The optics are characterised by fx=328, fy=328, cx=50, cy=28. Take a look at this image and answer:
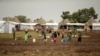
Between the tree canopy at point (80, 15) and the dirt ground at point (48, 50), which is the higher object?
the tree canopy at point (80, 15)

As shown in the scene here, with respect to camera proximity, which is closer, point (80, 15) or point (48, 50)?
point (48, 50)

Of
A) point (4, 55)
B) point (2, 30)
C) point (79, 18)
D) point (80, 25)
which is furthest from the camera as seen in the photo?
point (79, 18)

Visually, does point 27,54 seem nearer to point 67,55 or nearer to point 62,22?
point 67,55

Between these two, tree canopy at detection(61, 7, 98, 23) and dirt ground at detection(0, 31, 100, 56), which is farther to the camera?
tree canopy at detection(61, 7, 98, 23)

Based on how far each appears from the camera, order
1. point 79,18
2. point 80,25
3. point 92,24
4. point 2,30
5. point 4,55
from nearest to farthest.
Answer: point 4,55 < point 2,30 < point 92,24 < point 80,25 < point 79,18

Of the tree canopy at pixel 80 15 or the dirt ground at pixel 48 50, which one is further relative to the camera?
the tree canopy at pixel 80 15

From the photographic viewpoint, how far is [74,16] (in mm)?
134375

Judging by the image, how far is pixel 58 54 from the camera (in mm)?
19859

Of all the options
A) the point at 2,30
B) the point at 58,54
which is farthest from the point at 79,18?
the point at 58,54

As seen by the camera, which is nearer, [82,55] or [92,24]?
[82,55]

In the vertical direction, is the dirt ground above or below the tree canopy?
below

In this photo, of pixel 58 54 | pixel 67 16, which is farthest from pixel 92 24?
pixel 58 54

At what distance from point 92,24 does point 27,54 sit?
294 ft

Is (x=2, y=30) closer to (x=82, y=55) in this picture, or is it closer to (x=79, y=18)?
(x=82, y=55)
